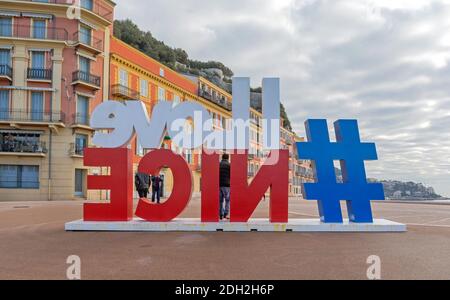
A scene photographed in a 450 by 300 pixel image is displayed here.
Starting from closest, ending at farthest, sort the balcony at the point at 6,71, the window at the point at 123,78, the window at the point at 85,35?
the balcony at the point at 6,71 < the window at the point at 85,35 < the window at the point at 123,78

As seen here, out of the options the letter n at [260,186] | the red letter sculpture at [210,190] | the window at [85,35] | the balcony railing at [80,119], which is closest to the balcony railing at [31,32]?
the window at [85,35]

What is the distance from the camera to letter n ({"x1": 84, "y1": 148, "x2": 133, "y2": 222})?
1084 centimetres

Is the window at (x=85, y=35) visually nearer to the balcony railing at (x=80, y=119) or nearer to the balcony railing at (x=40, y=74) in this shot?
the balcony railing at (x=40, y=74)

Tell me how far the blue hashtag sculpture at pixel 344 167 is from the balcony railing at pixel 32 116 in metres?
25.7

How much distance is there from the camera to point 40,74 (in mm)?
31672

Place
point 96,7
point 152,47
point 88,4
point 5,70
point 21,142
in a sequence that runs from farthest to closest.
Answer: point 152,47 → point 96,7 → point 88,4 → point 21,142 → point 5,70

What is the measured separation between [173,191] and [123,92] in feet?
87.9

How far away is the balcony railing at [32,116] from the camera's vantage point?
31.0 meters

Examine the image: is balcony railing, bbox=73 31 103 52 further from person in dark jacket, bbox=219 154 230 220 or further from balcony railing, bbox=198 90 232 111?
person in dark jacket, bbox=219 154 230 220

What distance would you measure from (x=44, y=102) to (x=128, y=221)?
2443 cm

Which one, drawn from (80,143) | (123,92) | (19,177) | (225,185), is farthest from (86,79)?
(225,185)

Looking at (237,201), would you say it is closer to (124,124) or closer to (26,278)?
(124,124)

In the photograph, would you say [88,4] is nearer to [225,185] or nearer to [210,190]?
[225,185]
